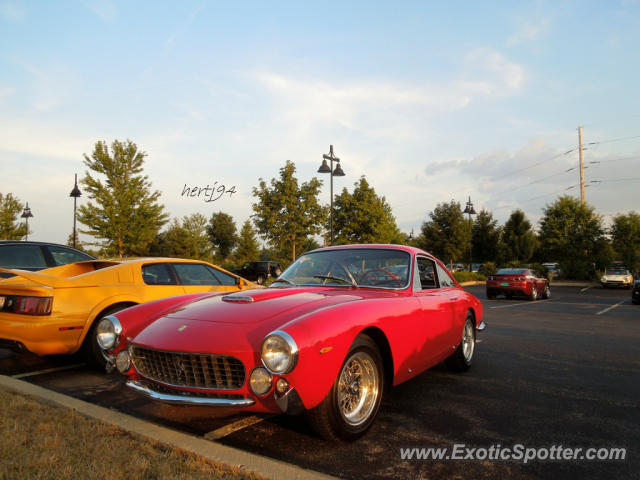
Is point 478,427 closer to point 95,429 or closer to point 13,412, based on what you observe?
point 95,429

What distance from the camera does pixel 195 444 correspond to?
2916 mm

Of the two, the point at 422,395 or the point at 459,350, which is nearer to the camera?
the point at 422,395

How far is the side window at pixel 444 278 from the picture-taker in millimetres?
5267

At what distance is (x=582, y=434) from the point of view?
3354 millimetres

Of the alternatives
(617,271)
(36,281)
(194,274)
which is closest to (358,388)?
(36,281)

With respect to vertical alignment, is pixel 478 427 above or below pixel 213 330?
below

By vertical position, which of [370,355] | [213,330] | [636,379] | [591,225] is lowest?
[636,379]

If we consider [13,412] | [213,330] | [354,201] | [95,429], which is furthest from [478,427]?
[354,201]

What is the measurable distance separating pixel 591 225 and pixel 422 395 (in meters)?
39.7

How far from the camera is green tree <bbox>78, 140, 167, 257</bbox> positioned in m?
28.0

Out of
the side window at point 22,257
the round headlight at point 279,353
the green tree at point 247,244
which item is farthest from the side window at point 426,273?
the green tree at point 247,244

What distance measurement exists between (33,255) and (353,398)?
7086mm

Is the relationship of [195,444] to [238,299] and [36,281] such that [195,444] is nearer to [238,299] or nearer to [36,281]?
[238,299]

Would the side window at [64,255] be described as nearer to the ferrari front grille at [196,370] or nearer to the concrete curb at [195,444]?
the concrete curb at [195,444]
